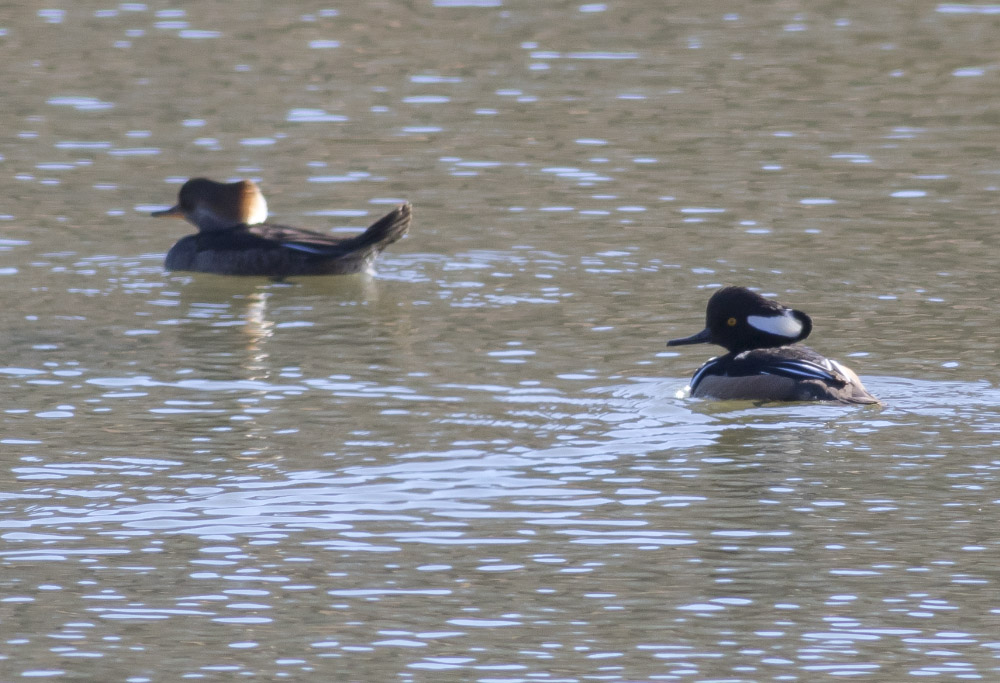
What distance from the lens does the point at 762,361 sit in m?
10.9

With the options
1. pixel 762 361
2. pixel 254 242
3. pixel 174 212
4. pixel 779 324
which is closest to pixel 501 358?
pixel 779 324

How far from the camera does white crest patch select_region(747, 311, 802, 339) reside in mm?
11484

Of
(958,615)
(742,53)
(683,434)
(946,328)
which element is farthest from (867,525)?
(742,53)

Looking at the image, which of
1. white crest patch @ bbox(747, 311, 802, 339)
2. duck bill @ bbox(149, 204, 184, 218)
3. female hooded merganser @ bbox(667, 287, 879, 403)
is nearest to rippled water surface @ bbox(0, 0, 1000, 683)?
female hooded merganser @ bbox(667, 287, 879, 403)

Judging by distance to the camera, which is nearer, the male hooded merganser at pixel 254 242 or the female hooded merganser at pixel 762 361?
the female hooded merganser at pixel 762 361

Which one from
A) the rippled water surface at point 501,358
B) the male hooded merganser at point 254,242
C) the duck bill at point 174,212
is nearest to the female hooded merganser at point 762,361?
the rippled water surface at point 501,358

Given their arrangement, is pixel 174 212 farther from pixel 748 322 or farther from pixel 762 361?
pixel 762 361

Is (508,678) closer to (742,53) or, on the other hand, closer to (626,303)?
(626,303)

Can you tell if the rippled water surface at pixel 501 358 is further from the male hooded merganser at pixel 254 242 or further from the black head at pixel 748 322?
the black head at pixel 748 322

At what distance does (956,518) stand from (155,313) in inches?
269

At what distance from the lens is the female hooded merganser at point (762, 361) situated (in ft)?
35.1

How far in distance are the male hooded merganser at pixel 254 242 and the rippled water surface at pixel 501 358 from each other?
199 mm

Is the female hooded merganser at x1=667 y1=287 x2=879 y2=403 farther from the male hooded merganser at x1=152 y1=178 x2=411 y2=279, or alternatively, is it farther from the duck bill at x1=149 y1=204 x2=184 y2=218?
the duck bill at x1=149 y1=204 x2=184 y2=218

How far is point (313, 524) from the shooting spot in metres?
8.70
